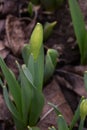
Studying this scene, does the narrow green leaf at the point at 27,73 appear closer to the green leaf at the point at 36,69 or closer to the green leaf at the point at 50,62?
the green leaf at the point at 36,69

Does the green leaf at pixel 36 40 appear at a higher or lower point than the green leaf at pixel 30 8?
higher

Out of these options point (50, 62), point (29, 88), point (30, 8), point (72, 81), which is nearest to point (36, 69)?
point (29, 88)

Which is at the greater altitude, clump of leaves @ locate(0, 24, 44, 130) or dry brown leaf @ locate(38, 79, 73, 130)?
clump of leaves @ locate(0, 24, 44, 130)

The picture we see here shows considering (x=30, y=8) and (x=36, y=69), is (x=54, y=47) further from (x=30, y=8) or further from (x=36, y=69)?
(x=36, y=69)

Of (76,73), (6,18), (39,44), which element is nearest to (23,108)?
(39,44)

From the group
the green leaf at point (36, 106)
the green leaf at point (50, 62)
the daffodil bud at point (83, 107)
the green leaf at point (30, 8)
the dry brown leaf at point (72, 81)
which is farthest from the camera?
the green leaf at point (30, 8)

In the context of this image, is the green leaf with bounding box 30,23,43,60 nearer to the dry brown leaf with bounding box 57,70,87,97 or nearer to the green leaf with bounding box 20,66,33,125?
the green leaf with bounding box 20,66,33,125

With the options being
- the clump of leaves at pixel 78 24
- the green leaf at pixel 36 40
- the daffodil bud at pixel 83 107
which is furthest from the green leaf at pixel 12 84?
the clump of leaves at pixel 78 24

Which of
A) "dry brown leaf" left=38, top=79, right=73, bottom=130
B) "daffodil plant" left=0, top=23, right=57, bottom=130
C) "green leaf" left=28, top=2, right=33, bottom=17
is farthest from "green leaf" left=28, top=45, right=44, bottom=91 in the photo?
"green leaf" left=28, top=2, right=33, bottom=17
